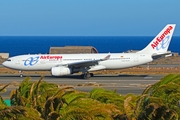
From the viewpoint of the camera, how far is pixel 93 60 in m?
44.3

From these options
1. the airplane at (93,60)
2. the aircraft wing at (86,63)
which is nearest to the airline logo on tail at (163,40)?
the airplane at (93,60)

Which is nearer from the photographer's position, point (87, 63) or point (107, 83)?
point (107, 83)

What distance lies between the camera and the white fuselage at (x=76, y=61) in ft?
145

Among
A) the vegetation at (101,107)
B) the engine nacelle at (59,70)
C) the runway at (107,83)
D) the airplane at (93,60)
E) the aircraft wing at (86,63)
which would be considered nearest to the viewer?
the vegetation at (101,107)

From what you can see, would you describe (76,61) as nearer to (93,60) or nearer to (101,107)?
(93,60)

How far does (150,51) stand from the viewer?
147ft

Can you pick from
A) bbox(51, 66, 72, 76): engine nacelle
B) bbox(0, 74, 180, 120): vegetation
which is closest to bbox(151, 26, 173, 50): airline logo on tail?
bbox(51, 66, 72, 76): engine nacelle

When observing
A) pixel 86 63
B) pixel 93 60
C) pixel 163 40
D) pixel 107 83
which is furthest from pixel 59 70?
pixel 163 40

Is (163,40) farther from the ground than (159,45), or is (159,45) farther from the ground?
(163,40)

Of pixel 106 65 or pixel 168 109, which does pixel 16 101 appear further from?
pixel 106 65

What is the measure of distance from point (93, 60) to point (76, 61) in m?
1.65

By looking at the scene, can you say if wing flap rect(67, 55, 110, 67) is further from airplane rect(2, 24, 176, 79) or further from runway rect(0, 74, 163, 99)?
runway rect(0, 74, 163, 99)

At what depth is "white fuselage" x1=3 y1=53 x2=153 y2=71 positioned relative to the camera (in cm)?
4416

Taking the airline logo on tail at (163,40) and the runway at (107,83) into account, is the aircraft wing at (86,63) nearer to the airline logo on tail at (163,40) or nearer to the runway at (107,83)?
the runway at (107,83)
